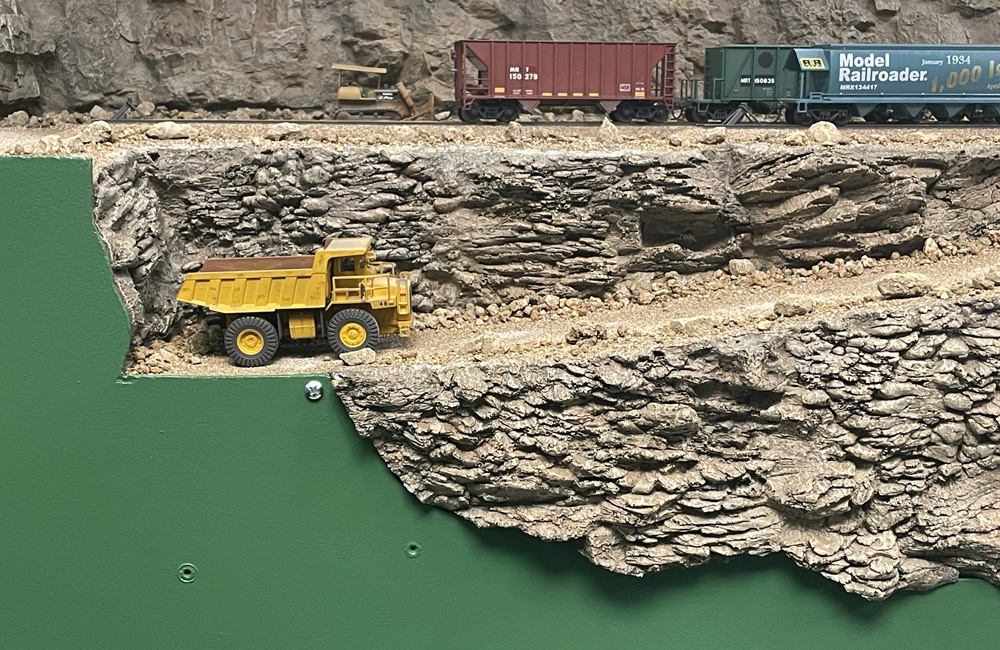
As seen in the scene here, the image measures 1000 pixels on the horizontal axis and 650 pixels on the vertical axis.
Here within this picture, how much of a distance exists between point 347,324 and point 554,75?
7117 mm

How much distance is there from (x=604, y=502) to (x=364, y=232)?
16.2 ft

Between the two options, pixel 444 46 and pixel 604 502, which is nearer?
pixel 604 502

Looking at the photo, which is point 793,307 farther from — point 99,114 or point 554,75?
point 99,114

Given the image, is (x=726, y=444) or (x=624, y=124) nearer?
(x=726, y=444)

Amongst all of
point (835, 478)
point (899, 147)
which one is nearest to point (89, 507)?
point (835, 478)

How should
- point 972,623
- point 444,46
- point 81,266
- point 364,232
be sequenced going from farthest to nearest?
1. point 444,46
2. point 364,232
3. point 972,623
4. point 81,266

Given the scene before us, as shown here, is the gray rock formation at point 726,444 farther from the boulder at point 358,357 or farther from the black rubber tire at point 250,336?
the black rubber tire at point 250,336

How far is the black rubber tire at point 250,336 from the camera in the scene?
11469 millimetres

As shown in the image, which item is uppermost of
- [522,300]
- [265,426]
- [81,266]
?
[81,266]

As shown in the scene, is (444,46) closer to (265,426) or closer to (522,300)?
(522,300)

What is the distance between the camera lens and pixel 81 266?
35.5 feet

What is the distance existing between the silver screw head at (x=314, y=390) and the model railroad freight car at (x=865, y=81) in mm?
9908

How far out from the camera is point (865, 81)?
54.7 feet

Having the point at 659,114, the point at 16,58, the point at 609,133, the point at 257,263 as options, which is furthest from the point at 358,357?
the point at 16,58
